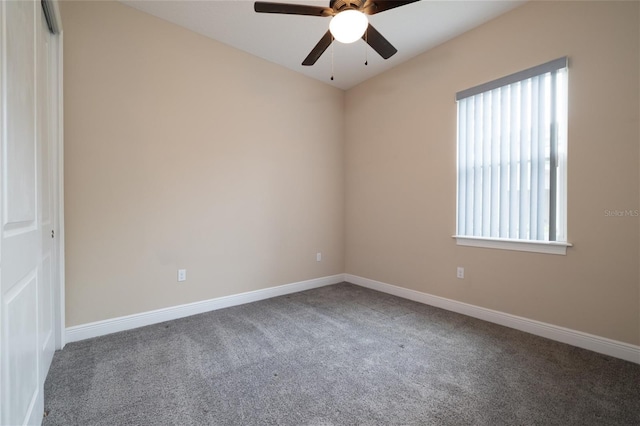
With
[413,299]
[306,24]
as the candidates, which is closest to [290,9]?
[306,24]

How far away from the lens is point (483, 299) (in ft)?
8.88

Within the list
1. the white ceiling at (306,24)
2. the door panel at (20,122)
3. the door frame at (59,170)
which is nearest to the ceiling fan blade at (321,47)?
the white ceiling at (306,24)

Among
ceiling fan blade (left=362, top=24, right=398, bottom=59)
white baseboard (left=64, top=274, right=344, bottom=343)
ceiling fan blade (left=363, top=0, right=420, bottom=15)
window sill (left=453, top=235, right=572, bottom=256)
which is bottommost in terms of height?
white baseboard (left=64, top=274, right=344, bottom=343)

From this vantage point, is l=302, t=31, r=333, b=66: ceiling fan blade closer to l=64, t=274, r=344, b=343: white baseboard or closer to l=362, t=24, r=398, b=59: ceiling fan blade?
l=362, t=24, r=398, b=59: ceiling fan blade

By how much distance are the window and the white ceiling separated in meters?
0.64

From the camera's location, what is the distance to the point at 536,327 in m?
2.37

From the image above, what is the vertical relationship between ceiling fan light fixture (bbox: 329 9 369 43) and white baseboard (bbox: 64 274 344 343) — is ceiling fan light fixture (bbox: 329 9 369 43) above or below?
above

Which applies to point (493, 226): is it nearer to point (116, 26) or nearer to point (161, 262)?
point (161, 262)

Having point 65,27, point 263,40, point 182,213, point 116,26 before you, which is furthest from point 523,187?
point 65,27

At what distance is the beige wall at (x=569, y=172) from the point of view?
1.98 m

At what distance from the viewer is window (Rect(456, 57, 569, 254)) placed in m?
2.28

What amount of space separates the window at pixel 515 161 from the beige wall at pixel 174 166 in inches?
75.3

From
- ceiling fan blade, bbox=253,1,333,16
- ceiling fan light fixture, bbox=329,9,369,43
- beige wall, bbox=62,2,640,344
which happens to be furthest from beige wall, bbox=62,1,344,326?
ceiling fan light fixture, bbox=329,9,369,43

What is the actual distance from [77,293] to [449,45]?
13.7 feet
